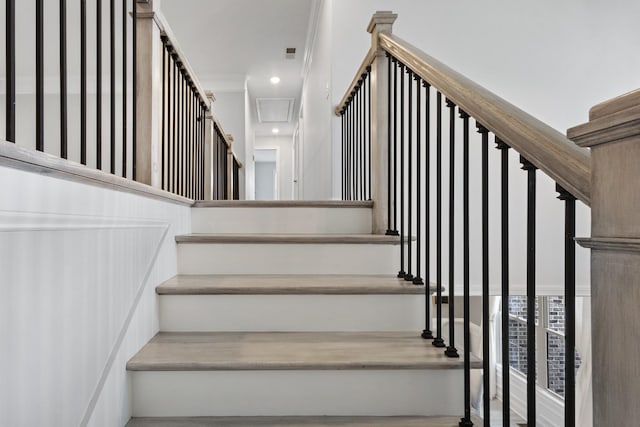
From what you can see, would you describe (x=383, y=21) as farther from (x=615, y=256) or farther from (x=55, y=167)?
(x=615, y=256)

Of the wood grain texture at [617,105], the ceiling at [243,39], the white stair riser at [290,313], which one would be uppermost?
the ceiling at [243,39]

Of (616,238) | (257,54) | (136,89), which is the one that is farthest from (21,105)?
(616,238)

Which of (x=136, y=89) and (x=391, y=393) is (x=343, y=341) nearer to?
(x=391, y=393)

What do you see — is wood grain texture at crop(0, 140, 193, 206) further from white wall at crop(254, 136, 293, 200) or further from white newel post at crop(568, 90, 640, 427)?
white wall at crop(254, 136, 293, 200)

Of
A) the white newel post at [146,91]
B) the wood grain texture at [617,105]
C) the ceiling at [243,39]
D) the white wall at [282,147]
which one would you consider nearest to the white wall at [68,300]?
the white newel post at [146,91]

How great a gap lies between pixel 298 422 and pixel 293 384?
0.34 ft

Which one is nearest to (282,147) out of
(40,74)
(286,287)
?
(286,287)

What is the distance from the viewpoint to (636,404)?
1.88 ft

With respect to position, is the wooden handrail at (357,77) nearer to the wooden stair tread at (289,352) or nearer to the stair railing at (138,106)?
the stair railing at (138,106)

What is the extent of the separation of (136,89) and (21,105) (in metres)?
4.27

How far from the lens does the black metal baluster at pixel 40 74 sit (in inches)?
36.9

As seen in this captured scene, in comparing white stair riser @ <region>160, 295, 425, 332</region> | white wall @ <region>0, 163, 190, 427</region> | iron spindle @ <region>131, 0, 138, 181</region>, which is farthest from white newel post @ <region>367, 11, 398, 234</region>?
white wall @ <region>0, 163, 190, 427</region>

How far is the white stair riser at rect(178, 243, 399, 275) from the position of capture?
6.85ft

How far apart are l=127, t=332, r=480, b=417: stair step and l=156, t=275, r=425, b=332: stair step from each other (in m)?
0.27
